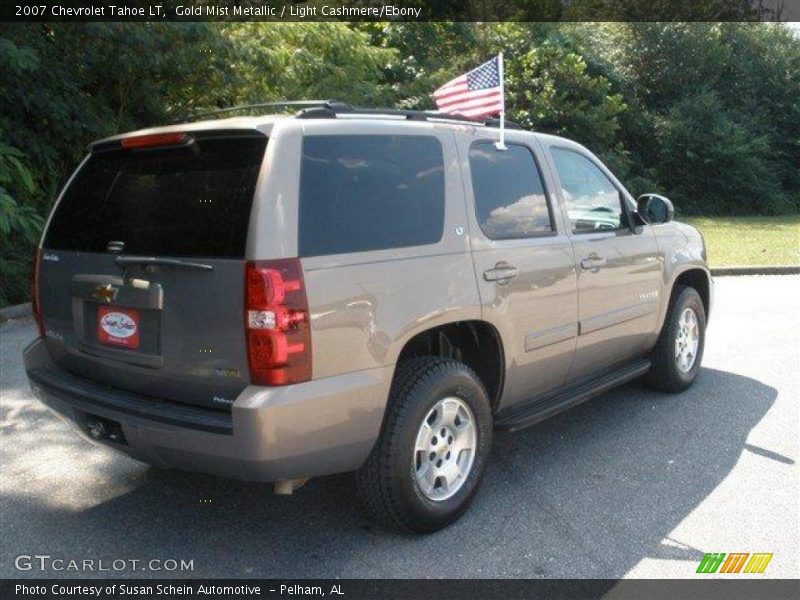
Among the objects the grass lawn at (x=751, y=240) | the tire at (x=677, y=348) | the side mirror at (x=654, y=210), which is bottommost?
the grass lawn at (x=751, y=240)

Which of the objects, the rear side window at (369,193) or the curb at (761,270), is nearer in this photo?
the rear side window at (369,193)

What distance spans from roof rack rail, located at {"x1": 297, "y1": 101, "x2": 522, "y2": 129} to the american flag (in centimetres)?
84

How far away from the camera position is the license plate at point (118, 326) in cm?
333

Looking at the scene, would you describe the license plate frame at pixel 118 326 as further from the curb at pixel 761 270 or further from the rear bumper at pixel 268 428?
the curb at pixel 761 270

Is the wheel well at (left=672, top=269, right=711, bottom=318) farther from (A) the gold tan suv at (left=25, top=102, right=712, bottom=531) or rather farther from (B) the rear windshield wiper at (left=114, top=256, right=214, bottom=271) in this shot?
(B) the rear windshield wiper at (left=114, top=256, right=214, bottom=271)

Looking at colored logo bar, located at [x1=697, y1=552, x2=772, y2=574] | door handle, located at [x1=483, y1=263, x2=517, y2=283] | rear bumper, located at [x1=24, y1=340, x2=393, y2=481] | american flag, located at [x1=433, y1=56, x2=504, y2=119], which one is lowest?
colored logo bar, located at [x1=697, y1=552, x2=772, y2=574]

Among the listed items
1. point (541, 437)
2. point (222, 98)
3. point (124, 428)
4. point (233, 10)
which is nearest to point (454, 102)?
point (541, 437)

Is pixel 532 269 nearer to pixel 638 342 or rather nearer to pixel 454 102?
pixel 638 342

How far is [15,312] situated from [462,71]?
14.5 metres

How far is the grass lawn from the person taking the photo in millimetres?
13411

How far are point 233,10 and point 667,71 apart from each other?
20.3 metres

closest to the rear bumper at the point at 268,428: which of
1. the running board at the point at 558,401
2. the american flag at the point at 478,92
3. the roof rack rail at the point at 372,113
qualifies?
the running board at the point at 558,401

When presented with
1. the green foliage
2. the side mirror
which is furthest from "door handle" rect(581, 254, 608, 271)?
the green foliage

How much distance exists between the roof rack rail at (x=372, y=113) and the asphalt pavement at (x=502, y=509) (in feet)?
6.38
